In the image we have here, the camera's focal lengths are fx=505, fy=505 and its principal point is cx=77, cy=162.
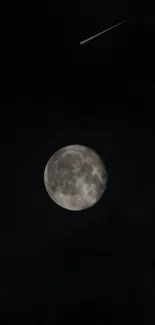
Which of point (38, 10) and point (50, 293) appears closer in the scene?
point (38, 10)

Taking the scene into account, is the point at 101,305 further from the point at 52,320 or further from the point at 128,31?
the point at 128,31

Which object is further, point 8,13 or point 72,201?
point 72,201

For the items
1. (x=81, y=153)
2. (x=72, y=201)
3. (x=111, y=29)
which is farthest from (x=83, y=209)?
(x=111, y=29)

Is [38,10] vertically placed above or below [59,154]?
above

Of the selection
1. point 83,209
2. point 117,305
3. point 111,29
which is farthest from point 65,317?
point 111,29

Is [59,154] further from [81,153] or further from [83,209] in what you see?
[83,209]

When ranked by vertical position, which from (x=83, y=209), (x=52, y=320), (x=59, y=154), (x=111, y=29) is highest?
(x=111, y=29)
